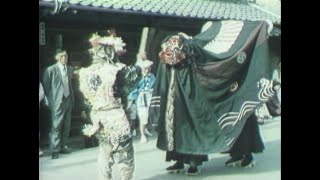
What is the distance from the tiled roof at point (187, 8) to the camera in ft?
14.0

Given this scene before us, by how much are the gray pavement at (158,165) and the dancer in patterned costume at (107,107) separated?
9cm

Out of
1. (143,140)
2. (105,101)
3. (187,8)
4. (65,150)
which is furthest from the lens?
(187,8)

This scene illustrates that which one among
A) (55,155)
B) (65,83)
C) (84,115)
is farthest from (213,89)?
(55,155)

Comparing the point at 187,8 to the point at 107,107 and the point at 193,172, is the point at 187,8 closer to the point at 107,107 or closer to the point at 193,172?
the point at 107,107

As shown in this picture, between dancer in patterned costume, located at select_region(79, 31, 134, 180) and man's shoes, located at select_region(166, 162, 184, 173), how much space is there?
1.25 feet

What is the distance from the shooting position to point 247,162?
15.1 feet

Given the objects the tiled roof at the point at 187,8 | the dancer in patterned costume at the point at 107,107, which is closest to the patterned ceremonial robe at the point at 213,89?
the tiled roof at the point at 187,8

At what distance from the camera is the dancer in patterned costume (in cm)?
416

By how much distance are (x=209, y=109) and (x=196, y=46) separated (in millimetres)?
530

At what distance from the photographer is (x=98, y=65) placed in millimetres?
4160

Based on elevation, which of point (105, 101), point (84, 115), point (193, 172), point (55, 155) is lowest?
point (193, 172)

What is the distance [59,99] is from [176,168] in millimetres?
1111
